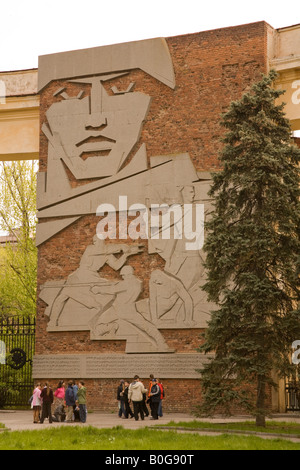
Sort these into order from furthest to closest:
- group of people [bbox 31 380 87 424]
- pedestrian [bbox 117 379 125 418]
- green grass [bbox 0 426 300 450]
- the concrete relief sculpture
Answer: the concrete relief sculpture < pedestrian [bbox 117 379 125 418] < group of people [bbox 31 380 87 424] < green grass [bbox 0 426 300 450]

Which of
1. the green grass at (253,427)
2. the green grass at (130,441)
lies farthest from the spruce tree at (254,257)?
the green grass at (130,441)

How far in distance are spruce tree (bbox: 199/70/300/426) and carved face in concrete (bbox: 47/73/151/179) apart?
20.9ft

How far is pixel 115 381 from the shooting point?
22.6 meters

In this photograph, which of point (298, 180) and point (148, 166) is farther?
point (148, 166)

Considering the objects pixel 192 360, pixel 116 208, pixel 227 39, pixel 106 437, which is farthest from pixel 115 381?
pixel 227 39

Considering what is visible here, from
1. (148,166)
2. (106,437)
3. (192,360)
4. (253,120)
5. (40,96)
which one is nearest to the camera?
(106,437)

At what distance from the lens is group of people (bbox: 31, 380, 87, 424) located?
66.6 feet

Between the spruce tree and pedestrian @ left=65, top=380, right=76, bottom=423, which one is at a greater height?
the spruce tree

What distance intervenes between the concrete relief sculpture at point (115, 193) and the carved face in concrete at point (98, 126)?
0.03 metres

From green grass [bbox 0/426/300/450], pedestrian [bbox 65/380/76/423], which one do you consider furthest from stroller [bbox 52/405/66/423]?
green grass [bbox 0/426/300/450]

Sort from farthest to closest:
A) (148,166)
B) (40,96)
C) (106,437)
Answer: (40,96)
(148,166)
(106,437)

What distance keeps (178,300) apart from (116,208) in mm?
3521

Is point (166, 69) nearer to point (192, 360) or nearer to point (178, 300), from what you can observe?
point (178, 300)

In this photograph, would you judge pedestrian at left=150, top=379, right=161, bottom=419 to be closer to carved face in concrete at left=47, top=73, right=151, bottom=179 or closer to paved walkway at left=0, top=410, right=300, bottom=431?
paved walkway at left=0, top=410, right=300, bottom=431
